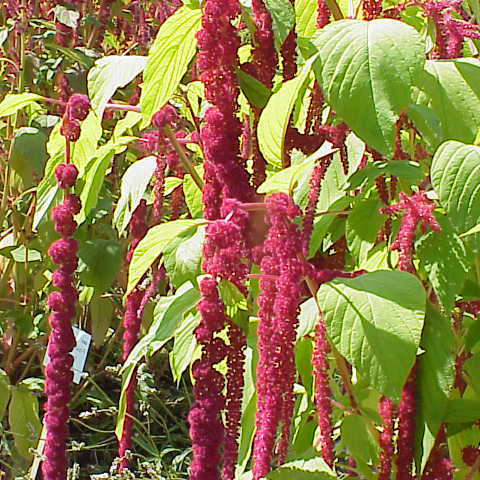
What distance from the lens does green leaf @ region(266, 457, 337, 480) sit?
78 cm

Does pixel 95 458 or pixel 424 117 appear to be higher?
pixel 424 117

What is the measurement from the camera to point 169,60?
0.85 m

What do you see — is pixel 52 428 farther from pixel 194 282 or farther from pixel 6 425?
pixel 6 425

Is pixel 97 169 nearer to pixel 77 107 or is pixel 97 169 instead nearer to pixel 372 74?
pixel 77 107

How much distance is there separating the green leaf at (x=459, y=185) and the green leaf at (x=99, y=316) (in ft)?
4.78

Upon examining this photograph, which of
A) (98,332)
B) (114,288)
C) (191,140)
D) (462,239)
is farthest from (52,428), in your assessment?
(114,288)

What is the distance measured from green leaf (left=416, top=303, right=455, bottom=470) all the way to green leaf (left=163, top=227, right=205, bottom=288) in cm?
22

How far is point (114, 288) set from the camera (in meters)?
2.45

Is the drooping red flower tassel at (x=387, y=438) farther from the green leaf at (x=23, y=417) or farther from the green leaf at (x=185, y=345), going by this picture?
the green leaf at (x=23, y=417)

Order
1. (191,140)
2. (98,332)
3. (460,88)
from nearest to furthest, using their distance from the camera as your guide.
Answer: (460,88)
(191,140)
(98,332)

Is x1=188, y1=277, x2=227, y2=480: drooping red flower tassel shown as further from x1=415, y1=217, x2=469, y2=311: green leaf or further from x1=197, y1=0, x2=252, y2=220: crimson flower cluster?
x1=415, y1=217, x2=469, y2=311: green leaf

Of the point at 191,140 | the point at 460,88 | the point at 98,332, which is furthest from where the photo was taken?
the point at 98,332

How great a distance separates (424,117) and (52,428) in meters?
0.49

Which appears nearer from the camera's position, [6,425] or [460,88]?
[460,88]
